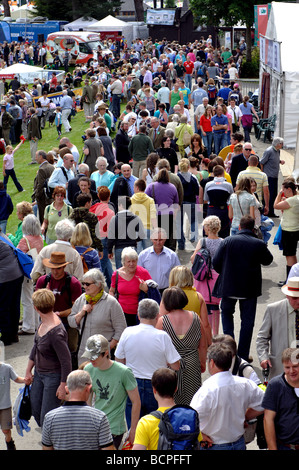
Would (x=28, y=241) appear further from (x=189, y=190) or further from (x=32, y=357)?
(x=189, y=190)

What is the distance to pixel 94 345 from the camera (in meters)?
5.25

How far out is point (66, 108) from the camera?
25688mm

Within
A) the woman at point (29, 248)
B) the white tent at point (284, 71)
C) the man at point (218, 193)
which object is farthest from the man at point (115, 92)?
the woman at point (29, 248)

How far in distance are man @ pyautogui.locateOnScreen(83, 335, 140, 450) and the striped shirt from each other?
2.34 feet

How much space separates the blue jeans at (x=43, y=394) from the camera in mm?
6098

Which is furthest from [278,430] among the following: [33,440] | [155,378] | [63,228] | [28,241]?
[28,241]

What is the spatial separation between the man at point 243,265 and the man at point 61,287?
1.57 m

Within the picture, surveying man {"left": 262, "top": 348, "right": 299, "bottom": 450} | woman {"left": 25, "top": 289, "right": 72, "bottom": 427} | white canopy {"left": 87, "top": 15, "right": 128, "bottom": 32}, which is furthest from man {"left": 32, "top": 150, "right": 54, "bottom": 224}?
white canopy {"left": 87, "top": 15, "right": 128, "bottom": 32}

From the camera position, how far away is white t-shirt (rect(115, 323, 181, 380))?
5.69m

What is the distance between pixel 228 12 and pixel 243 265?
105 ft

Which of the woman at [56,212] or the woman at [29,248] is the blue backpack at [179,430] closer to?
the woman at [29,248]

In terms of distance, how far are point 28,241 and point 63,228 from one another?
1.10m

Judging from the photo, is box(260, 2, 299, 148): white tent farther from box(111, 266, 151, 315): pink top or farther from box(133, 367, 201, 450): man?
box(133, 367, 201, 450): man

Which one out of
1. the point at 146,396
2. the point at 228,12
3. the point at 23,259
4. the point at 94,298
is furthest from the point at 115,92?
the point at 146,396
